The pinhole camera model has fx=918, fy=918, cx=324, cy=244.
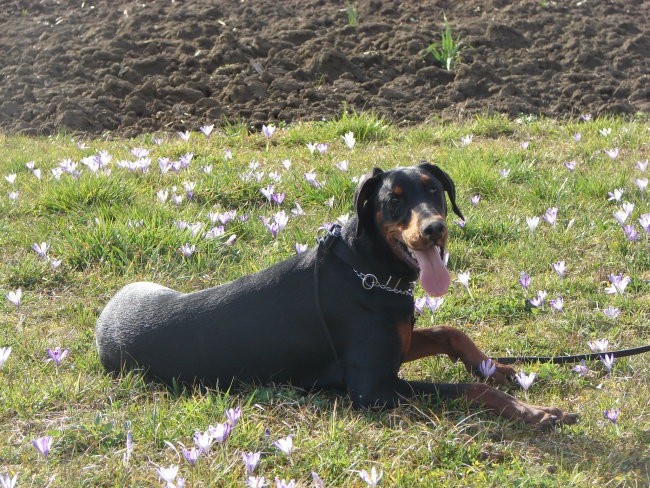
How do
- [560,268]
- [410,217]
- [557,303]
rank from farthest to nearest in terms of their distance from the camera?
[560,268] → [557,303] → [410,217]

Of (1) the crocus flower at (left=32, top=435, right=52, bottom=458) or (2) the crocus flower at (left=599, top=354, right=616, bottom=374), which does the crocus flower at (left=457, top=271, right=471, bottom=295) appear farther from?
(1) the crocus flower at (left=32, top=435, right=52, bottom=458)

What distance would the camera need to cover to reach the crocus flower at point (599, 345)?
13.1 feet

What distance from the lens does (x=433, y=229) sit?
3578 millimetres

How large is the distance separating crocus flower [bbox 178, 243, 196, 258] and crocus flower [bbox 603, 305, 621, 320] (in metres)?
2.21

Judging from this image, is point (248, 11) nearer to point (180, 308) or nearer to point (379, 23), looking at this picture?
point (379, 23)

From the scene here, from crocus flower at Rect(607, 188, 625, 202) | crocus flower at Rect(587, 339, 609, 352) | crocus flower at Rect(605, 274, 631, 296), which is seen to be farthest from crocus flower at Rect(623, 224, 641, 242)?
crocus flower at Rect(587, 339, 609, 352)

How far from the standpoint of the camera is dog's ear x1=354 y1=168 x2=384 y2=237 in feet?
12.7

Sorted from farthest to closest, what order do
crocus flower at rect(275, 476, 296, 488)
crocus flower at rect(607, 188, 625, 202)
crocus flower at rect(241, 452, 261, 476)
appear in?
crocus flower at rect(607, 188, 625, 202), crocus flower at rect(241, 452, 261, 476), crocus flower at rect(275, 476, 296, 488)

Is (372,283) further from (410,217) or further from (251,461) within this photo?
(251,461)

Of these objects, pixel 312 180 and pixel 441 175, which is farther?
pixel 312 180

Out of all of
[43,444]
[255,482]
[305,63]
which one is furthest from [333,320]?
[305,63]

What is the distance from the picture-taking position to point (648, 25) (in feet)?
30.3

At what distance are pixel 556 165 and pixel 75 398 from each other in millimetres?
3909

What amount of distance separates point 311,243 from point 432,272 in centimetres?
167
